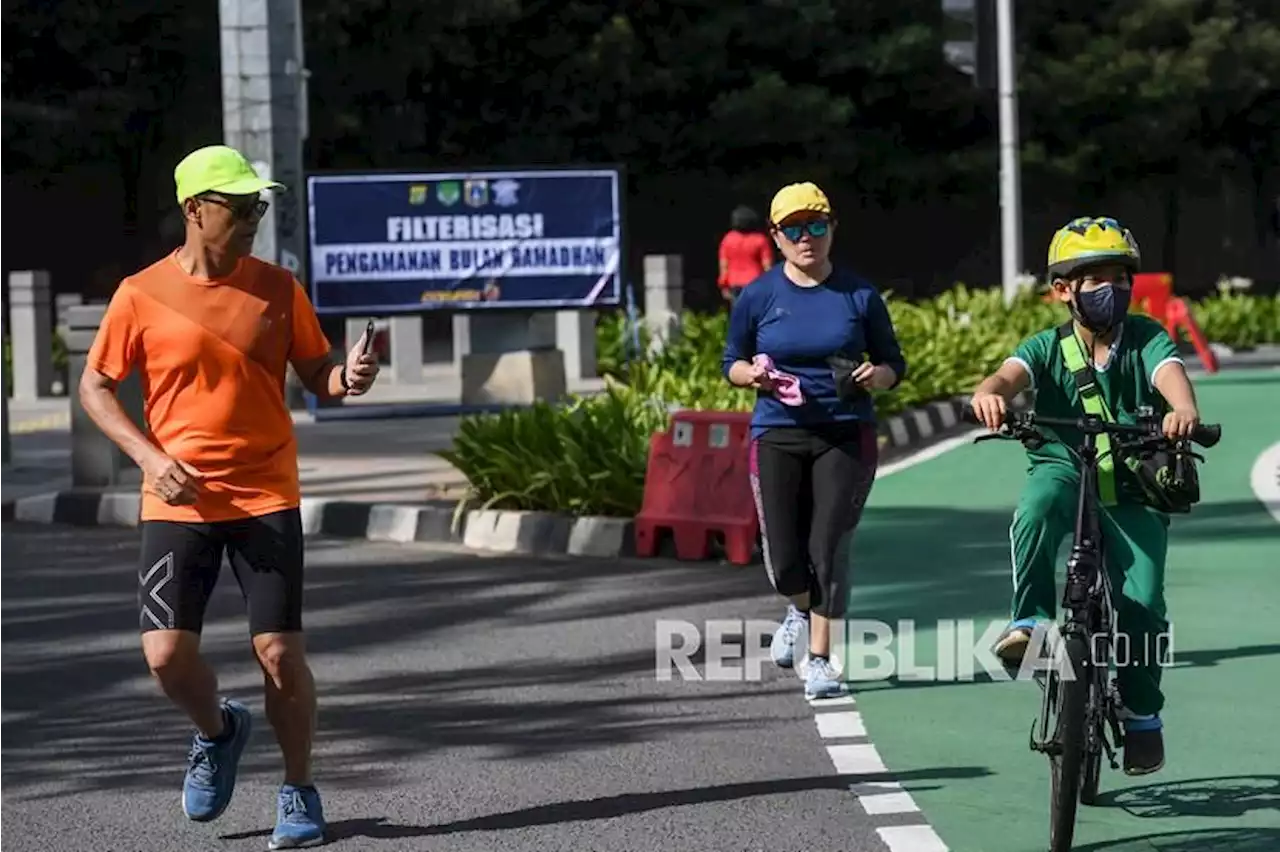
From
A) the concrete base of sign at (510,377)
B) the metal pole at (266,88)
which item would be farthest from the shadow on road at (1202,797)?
the concrete base of sign at (510,377)

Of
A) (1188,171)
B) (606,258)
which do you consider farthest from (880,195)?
(606,258)

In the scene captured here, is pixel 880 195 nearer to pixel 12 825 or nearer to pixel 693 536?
pixel 693 536

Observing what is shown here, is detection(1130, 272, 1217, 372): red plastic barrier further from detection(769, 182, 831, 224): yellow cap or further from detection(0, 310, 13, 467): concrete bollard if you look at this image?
detection(769, 182, 831, 224): yellow cap

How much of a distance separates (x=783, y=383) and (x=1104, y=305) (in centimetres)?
248

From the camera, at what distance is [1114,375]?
7590 mm

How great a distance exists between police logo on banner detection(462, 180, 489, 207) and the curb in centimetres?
635

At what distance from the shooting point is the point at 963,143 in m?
44.5

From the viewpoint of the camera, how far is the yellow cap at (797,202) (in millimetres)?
9703

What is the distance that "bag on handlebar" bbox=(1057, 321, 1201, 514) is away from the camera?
723cm

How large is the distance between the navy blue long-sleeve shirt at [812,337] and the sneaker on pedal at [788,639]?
73 cm

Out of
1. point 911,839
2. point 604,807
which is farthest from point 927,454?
point 911,839

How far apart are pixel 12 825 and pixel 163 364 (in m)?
1.40

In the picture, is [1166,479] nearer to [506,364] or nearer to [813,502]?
[813,502]

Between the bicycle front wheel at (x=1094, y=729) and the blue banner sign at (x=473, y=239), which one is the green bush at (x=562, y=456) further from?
the bicycle front wheel at (x=1094, y=729)
